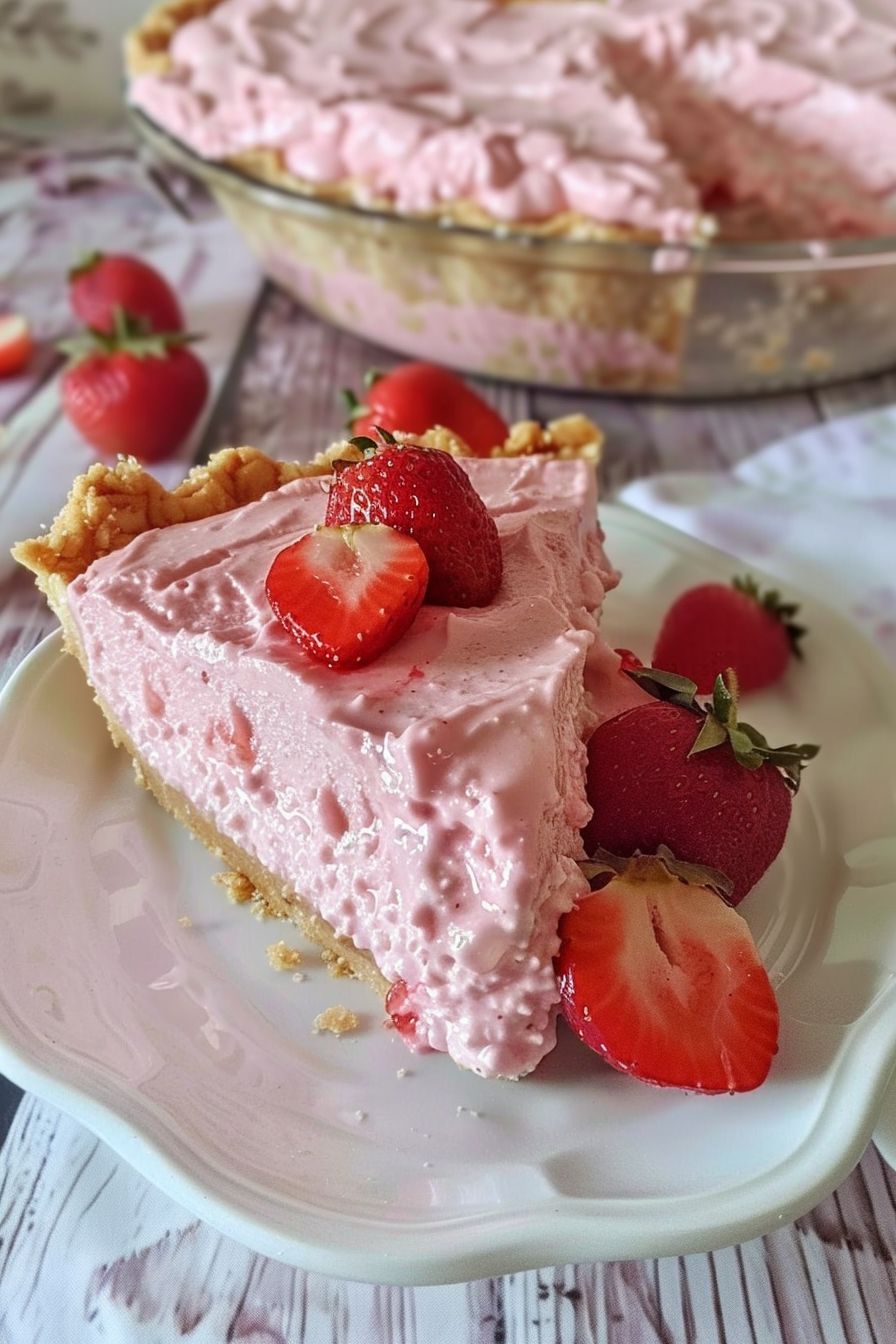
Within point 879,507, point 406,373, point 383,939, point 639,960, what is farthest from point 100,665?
point 879,507

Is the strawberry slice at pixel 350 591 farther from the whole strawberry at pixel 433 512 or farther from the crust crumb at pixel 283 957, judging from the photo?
the crust crumb at pixel 283 957

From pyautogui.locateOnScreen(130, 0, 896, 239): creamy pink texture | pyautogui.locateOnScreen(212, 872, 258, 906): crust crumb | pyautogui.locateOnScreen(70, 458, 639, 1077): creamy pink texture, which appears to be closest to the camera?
pyautogui.locateOnScreen(70, 458, 639, 1077): creamy pink texture

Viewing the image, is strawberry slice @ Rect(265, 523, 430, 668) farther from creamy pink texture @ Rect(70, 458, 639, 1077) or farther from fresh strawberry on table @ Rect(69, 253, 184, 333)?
fresh strawberry on table @ Rect(69, 253, 184, 333)

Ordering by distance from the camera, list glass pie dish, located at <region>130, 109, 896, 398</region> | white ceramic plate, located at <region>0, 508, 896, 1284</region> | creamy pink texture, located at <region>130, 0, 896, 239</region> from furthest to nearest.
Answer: creamy pink texture, located at <region>130, 0, 896, 239</region> < glass pie dish, located at <region>130, 109, 896, 398</region> < white ceramic plate, located at <region>0, 508, 896, 1284</region>

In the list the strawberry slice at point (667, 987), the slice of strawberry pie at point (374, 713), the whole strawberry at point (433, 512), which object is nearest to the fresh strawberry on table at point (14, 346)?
the slice of strawberry pie at point (374, 713)

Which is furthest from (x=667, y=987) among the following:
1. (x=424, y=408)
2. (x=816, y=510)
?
(x=816, y=510)

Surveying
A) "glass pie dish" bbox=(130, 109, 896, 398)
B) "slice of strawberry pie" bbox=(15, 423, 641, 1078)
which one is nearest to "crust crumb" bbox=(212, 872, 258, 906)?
"slice of strawberry pie" bbox=(15, 423, 641, 1078)

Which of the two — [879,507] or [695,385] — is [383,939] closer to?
[879,507]
